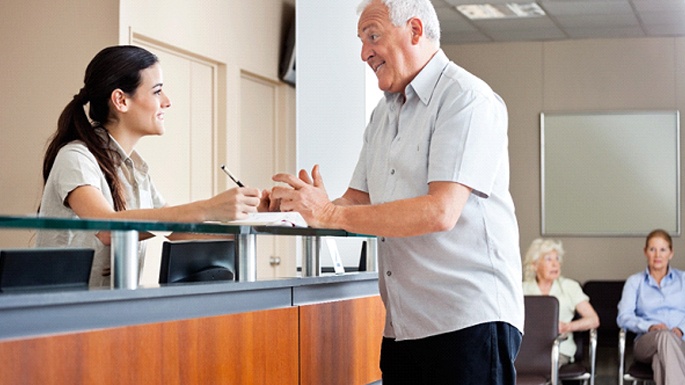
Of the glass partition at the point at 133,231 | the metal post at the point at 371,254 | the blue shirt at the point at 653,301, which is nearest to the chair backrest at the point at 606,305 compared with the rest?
the blue shirt at the point at 653,301

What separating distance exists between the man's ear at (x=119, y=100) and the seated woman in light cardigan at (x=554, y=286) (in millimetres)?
4713

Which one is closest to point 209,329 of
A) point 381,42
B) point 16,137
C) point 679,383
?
point 381,42

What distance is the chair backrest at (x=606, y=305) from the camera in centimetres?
797

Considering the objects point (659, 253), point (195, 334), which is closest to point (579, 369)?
point (659, 253)

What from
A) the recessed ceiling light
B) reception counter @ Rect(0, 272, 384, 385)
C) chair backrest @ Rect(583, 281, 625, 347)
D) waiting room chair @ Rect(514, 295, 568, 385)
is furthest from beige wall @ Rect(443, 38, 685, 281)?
reception counter @ Rect(0, 272, 384, 385)

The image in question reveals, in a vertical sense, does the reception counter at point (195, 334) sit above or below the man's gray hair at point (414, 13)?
below

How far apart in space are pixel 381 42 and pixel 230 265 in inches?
25.0

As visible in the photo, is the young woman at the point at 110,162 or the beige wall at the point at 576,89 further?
the beige wall at the point at 576,89

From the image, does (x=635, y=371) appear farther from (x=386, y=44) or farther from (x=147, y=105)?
(x=386, y=44)

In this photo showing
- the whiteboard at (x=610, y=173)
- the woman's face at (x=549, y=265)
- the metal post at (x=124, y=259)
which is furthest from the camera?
the whiteboard at (x=610, y=173)

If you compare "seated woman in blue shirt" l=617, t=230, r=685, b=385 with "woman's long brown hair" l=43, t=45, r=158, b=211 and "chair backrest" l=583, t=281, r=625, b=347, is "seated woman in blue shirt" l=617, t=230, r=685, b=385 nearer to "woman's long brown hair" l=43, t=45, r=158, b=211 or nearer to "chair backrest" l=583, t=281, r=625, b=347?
"chair backrest" l=583, t=281, r=625, b=347

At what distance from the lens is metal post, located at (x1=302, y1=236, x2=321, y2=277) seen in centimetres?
267

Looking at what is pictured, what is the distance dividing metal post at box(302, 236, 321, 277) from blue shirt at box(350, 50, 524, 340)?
0.47 meters

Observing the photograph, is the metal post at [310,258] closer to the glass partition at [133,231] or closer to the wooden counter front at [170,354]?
the glass partition at [133,231]
